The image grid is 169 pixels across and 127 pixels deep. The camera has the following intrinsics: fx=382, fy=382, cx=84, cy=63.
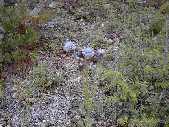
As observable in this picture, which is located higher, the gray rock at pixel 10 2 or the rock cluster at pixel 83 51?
the gray rock at pixel 10 2

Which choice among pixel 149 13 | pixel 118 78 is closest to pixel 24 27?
pixel 118 78

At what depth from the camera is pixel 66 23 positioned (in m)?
10.8

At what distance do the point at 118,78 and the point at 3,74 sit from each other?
267 cm

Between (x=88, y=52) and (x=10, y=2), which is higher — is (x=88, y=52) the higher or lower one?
the lower one

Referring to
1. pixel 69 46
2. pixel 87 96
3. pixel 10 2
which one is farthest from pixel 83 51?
pixel 10 2

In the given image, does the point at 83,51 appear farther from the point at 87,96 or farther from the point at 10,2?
the point at 10,2

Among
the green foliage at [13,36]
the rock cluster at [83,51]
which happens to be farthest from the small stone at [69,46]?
the green foliage at [13,36]

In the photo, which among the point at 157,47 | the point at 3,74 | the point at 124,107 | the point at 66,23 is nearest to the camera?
the point at 124,107

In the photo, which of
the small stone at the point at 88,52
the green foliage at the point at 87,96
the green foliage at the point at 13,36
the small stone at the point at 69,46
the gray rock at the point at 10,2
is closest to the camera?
the green foliage at the point at 87,96

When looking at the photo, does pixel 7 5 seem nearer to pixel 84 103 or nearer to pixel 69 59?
pixel 69 59

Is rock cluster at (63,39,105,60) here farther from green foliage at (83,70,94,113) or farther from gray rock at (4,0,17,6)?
gray rock at (4,0,17,6)

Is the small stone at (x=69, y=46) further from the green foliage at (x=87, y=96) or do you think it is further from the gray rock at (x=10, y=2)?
the gray rock at (x=10, y=2)

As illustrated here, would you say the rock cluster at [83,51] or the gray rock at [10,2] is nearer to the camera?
the rock cluster at [83,51]

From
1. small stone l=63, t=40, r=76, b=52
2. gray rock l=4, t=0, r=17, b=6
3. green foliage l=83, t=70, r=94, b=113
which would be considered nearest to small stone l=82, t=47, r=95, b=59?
small stone l=63, t=40, r=76, b=52
